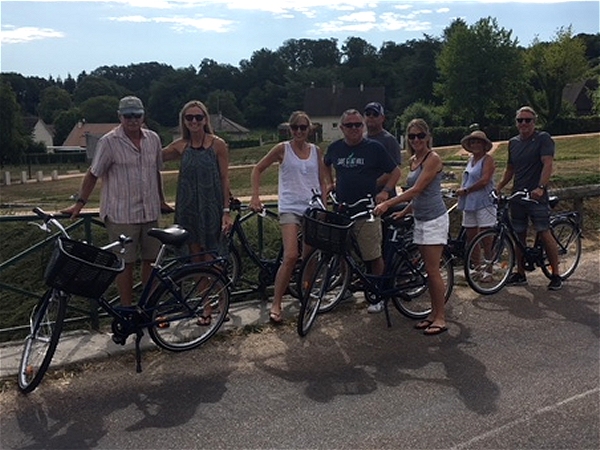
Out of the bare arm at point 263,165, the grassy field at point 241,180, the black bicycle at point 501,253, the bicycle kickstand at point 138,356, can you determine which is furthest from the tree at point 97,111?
the bicycle kickstand at point 138,356

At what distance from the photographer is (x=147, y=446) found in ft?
11.7

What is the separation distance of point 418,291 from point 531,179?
6.20ft

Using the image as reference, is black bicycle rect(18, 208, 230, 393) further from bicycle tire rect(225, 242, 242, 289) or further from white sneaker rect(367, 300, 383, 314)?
white sneaker rect(367, 300, 383, 314)

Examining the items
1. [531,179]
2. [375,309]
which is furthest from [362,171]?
[531,179]

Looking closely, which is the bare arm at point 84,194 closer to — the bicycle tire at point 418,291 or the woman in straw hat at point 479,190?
the bicycle tire at point 418,291

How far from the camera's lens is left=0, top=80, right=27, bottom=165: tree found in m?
59.2

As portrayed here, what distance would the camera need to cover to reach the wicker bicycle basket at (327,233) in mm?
5016

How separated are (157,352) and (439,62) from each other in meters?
61.1

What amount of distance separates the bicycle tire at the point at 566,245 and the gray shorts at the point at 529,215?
1.11ft

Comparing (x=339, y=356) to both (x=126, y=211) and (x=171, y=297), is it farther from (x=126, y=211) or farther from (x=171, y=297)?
(x=126, y=211)

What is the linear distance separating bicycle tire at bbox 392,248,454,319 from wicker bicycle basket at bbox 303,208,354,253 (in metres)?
0.77

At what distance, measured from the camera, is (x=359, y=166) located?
5.58 metres

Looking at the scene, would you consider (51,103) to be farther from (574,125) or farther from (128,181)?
(128,181)

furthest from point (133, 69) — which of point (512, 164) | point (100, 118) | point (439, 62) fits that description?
point (512, 164)
